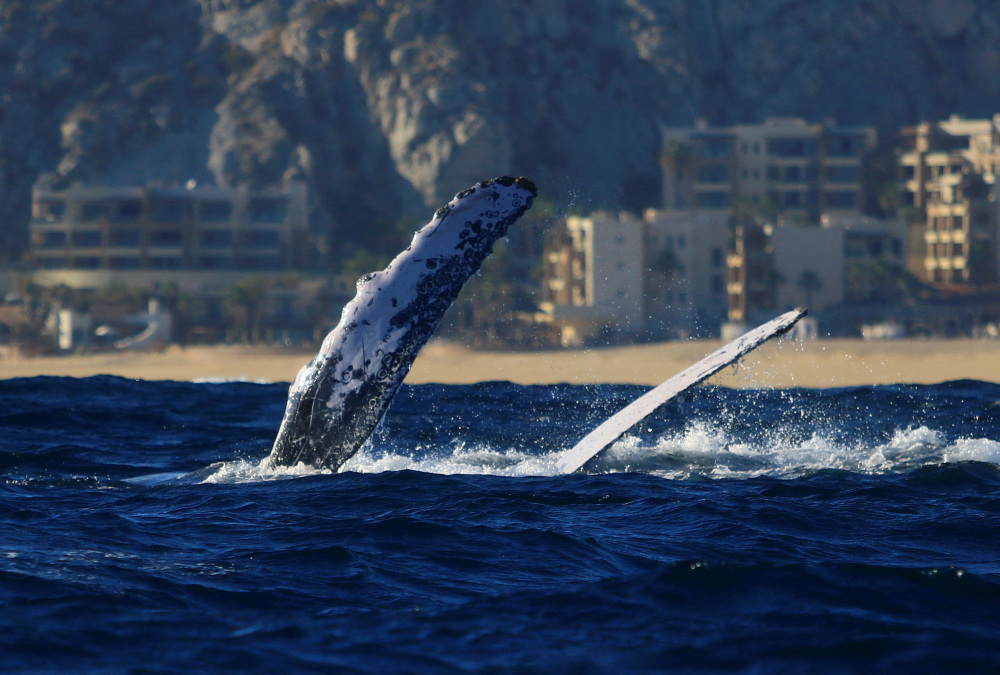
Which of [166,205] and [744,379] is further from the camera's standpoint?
[166,205]

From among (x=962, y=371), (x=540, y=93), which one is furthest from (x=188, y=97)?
(x=962, y=371)

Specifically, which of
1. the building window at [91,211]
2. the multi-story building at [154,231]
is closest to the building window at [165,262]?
the multi-story building at [154,231]

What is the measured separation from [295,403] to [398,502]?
198 cm

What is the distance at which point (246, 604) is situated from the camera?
9297mm

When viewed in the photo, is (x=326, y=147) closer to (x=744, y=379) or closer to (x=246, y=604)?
(x=744, y=379)

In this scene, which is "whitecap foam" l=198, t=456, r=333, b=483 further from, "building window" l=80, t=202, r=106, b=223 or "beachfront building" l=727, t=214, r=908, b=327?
"building window" l=80, t=202, r=106, b=223

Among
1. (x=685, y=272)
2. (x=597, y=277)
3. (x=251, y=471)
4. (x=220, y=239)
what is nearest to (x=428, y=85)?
(x=220, y=239)

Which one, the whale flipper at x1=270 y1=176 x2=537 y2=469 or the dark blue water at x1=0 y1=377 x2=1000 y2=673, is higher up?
the whale flipper at x1=270 y1=176 x2=537 y2=469

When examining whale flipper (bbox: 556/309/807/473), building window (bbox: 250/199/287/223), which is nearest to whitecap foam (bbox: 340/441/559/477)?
whale flipper (bbox: 556/309/807/473)

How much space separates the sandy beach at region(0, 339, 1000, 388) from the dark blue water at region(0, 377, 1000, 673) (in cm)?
4225

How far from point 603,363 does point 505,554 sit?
68723 millimetres

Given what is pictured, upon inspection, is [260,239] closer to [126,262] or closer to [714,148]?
[126,262]

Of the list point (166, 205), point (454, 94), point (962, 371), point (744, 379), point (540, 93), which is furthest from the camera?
point (540, 93)

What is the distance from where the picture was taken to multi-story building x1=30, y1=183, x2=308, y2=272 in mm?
109562
